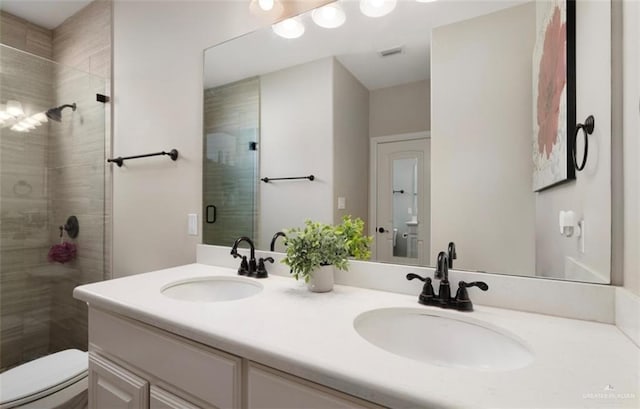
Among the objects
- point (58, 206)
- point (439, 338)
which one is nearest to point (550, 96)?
point (439, 338)

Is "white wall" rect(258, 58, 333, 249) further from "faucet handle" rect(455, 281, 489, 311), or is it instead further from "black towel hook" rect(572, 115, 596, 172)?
"black towel hook" rect(572, 115, 596, 172)

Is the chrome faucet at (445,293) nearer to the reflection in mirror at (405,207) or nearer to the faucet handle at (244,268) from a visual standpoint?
the reflection in mirror at (405,207)

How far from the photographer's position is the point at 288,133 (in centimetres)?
137

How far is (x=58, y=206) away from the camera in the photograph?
2.16 meters

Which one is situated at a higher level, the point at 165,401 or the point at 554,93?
the point at 554,93

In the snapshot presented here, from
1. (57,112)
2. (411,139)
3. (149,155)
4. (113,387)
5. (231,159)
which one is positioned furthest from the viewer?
(57,112)

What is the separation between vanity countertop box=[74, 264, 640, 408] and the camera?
0.48 metres

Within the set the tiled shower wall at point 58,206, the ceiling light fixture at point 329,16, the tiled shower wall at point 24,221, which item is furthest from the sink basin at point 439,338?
the tiled shower wall at point 24,221

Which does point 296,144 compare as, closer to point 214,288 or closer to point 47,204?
point 214,288

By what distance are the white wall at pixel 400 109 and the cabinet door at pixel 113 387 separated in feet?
3.79

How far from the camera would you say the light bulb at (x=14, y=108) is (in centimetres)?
195

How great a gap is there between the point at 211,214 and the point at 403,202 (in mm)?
1024

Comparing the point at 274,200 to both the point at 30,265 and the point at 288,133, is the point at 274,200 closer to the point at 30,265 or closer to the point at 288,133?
the point at 288,133

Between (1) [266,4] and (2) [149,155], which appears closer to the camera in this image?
(1) [266,4]
